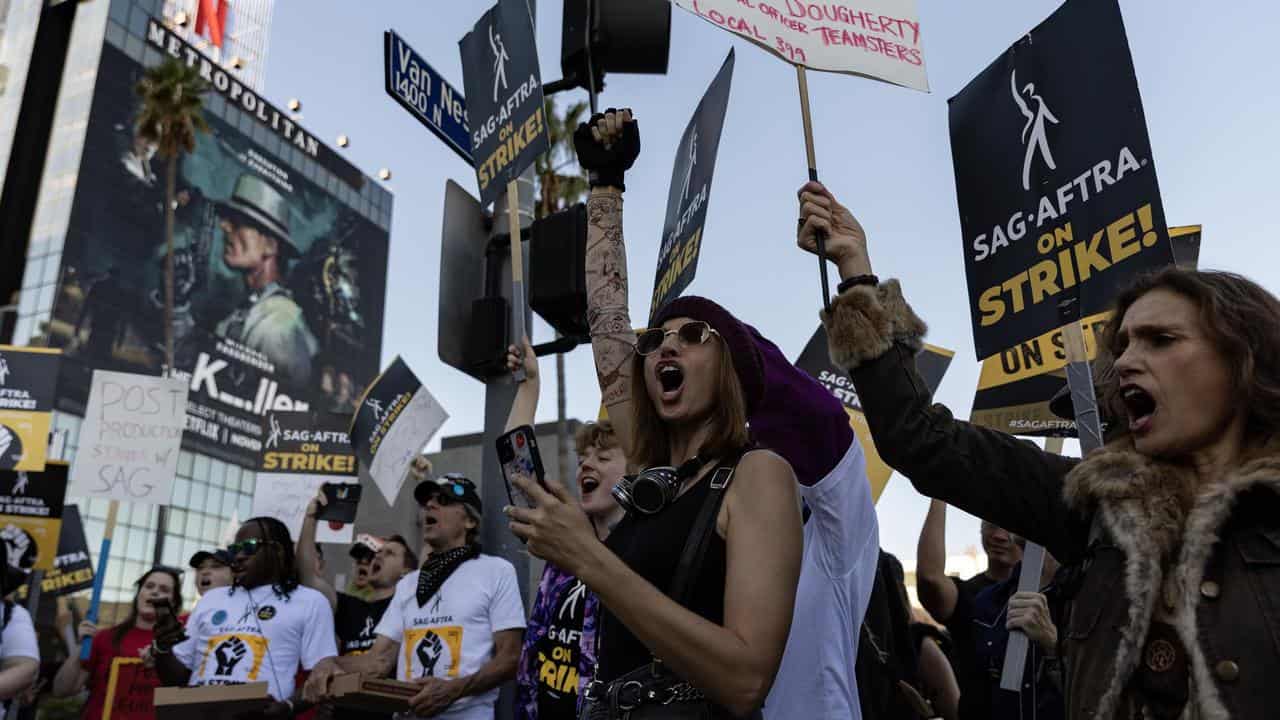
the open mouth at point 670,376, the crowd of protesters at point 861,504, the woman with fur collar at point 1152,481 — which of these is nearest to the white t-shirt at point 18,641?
the crowd of protesters at point 861,504

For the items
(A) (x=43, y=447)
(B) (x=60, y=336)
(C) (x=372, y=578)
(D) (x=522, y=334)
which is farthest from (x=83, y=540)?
(B) (x=60, y=336)

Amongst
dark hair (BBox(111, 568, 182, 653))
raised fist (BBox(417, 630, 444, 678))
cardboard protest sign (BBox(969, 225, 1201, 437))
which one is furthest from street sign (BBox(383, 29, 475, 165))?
dark hair (BBox(111, 568, 182, 653))

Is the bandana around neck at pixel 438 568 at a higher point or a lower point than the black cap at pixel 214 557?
lower

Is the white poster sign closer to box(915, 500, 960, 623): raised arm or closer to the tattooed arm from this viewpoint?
box(915, 500, 960, 623): raised arm

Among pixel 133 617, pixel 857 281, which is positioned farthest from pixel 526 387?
pixel 133 617

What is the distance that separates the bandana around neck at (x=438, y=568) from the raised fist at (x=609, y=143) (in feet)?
7.97

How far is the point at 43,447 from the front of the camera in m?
9.72

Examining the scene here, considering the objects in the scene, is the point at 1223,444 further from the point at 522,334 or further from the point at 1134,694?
the point at 522,334

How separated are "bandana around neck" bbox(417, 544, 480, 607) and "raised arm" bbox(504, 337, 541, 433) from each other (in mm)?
1408

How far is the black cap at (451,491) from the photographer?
5559mm

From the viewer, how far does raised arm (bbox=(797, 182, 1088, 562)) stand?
6.97ft

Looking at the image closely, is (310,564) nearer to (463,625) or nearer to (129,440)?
(463,625)

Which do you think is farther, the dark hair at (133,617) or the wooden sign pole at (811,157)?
the dark hair at (133,617)

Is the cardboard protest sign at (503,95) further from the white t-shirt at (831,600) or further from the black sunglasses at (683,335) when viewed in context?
the white t-shirt at (831,600)
